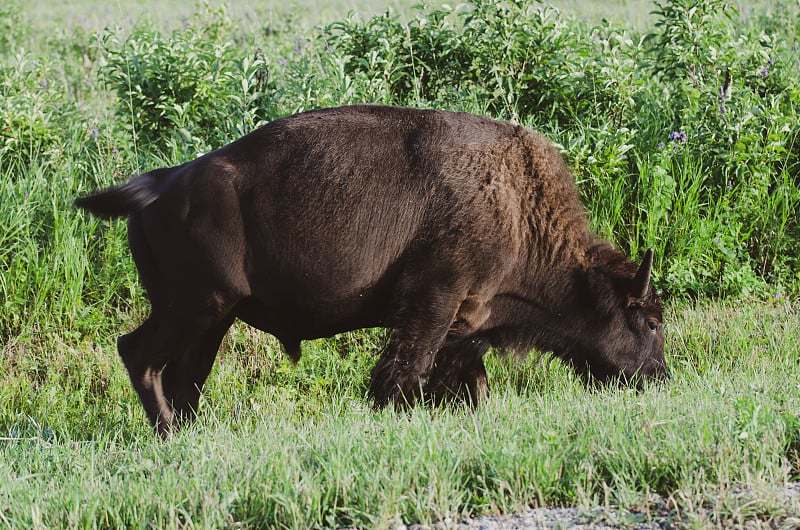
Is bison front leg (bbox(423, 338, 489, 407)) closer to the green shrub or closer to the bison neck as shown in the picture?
the bison neck

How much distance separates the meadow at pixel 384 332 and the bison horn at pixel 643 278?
56cm

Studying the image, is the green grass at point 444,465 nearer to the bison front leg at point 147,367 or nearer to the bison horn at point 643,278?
the bison front leg at point 147,367

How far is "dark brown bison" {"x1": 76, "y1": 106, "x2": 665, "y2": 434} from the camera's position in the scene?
203 inches

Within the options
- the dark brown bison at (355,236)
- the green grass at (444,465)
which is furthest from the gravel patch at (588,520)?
the dark brown bison at (355,236)

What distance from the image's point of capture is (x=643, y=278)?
5488mm

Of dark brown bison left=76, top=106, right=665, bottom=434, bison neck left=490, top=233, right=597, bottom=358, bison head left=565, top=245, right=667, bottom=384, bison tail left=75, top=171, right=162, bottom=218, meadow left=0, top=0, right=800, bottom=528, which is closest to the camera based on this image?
meadow left=0, top=0, right=800, bottom=528

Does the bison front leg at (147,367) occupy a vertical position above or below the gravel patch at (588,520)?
below

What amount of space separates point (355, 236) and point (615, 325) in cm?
171

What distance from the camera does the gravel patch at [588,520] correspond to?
334 centimetres

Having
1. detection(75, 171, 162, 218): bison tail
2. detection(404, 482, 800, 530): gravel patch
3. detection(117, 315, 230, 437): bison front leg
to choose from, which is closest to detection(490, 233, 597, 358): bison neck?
detection(117, 315, 230, 437): bison front leg

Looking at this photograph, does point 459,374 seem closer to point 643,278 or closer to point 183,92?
point 643,278

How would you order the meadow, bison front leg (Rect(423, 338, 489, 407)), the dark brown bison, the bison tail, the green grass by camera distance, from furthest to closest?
bison front leg (Rect(423, 338, 489, 407)), the bison tail, the dark brown bison, the meadow, the green grass

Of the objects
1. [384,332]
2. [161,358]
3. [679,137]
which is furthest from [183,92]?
[679,137]

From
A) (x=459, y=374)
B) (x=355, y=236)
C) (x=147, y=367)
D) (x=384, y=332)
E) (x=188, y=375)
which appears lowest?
(x=384, y=332)
